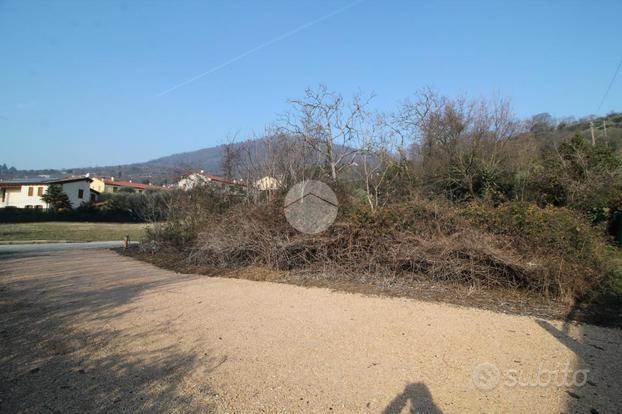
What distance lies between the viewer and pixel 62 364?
4062 mm

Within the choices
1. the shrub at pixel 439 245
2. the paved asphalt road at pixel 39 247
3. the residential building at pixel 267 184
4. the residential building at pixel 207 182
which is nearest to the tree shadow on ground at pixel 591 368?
the shrub at pixel 439 245

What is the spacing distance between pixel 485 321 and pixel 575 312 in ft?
5.42

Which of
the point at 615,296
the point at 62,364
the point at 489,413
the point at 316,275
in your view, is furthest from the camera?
Result: the point at 316,275

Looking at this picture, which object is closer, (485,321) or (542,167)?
(485,321)

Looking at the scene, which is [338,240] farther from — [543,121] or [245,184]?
[543,121]

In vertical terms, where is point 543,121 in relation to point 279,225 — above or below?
above

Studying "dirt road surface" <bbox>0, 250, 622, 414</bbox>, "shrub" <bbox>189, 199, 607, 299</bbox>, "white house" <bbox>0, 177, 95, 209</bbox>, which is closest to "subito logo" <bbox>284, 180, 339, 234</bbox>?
"shrub" <bbox>189, 199, 607, 299</bbox>

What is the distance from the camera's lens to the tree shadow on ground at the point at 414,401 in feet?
10.4

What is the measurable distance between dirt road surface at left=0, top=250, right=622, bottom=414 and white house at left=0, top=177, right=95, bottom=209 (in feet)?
155

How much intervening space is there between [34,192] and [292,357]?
55.5 meters

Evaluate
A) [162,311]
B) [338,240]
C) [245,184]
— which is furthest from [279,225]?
[162,311]

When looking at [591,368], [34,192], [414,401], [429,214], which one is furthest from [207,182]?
[34,192]

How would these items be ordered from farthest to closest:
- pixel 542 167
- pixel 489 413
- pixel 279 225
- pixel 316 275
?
pixel 542 167 → pixel 279 225 → pixel 316 275 → pixel 489 413

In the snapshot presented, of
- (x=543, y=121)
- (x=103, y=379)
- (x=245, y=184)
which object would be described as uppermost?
(x=543, y=121)
